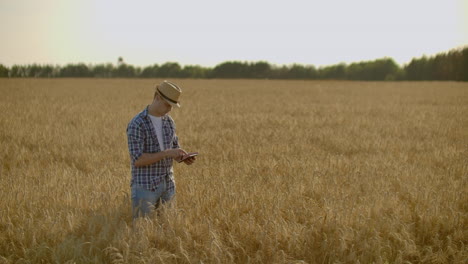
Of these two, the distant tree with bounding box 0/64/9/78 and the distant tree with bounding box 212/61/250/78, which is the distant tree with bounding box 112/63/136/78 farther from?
the distant tree with bounding box 0/64/9/78

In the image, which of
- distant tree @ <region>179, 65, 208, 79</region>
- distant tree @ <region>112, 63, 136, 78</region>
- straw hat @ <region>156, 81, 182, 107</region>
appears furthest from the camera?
distant tree @ <region>179, 65, 208, 79</region>

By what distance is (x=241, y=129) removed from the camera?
416 inches

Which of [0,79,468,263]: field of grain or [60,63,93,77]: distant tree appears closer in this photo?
[0,79,468,263]: field of grain

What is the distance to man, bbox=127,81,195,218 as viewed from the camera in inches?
141

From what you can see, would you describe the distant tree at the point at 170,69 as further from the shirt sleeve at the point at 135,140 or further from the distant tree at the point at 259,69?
the shirt sleeve at the point at 135,140

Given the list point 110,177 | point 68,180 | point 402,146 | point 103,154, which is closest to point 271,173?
point 110,177

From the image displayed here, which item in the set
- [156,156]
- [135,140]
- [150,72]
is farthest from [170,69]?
[156,156]

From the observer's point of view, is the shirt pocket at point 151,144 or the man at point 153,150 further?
the shirt pocket at point 151,144

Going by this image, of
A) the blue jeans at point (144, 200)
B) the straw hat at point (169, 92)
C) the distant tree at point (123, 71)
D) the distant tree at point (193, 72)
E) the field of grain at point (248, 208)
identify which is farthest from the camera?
the distant tree at point (193, 72)

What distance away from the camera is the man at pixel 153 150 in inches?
141

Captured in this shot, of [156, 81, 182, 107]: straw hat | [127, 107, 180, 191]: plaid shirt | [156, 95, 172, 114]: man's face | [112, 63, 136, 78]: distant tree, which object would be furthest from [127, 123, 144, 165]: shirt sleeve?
[112, 63, 136, 78]: distant tree

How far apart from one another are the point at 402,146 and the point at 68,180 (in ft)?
22.3

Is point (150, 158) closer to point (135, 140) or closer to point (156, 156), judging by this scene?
point (156, 156)

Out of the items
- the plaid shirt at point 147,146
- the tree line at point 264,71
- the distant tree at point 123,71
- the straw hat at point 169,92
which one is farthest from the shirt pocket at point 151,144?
the distant tree at point 123,71
